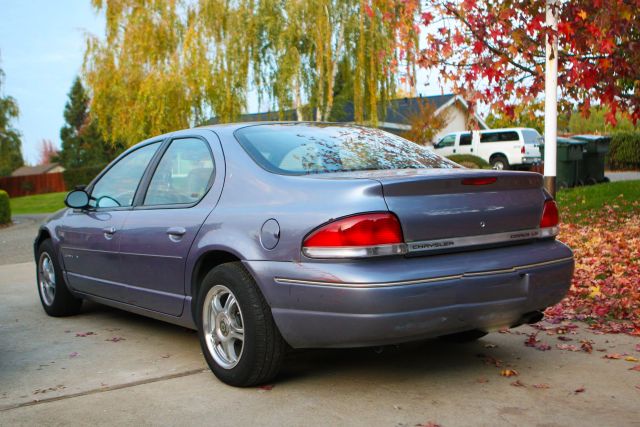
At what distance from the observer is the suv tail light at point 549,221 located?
4.48m

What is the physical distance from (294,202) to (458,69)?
5.97 metres

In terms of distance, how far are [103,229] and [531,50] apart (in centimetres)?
521

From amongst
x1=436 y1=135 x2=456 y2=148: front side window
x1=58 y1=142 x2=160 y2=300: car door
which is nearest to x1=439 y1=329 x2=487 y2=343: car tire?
x1=58 y1=142 x2=160 y2=300: car door

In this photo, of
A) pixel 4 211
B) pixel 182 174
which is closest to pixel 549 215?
pixel 182 174

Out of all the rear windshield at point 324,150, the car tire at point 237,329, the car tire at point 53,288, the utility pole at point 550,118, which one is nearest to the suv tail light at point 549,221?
the rear windshield at point 324,150

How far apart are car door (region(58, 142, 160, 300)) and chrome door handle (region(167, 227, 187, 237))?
0.80 metres

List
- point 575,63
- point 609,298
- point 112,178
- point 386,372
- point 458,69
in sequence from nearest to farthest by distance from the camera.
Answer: point 386,372, point 112,178, point 609,298, point 575,63, point 458,69

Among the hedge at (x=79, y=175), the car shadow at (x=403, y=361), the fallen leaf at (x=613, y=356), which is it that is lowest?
the hedge at (x=79, y=175)

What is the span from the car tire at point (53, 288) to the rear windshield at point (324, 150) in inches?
105

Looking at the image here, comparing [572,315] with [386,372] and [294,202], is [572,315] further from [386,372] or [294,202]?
[294,202]

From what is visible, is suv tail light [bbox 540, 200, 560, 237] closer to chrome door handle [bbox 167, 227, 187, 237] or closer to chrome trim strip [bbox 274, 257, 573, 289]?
chrome trim strip [bbox 274, 257, 573, 289]

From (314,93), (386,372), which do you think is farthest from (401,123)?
(386,372)

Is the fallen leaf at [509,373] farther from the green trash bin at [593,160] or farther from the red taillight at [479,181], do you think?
the green trash bin at [593,160]

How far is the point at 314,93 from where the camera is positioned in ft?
94.2
